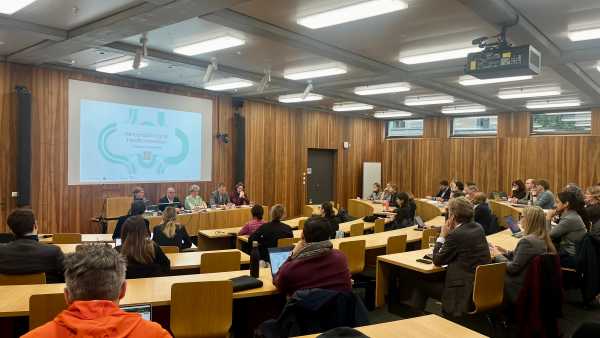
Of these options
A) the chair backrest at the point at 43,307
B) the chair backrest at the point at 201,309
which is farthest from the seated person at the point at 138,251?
the chair backrest at the point at 43,307

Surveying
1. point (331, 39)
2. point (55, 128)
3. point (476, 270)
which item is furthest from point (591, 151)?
point (55, 128)

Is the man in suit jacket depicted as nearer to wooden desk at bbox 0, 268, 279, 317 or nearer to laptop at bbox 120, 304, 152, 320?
wooden desk at bbox 0, 268, 279, 317

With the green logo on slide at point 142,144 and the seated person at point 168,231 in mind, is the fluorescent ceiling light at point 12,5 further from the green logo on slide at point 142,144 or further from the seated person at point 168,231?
the green logo on slide at point 142,144

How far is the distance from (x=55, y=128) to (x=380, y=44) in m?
5.78

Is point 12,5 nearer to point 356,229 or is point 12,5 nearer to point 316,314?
point 316,314

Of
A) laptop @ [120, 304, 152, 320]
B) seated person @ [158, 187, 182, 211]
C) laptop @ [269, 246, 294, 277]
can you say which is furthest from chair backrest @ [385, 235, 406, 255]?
seated person @ [158, 187, 182, 211]

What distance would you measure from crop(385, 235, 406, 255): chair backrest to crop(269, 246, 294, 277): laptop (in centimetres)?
188

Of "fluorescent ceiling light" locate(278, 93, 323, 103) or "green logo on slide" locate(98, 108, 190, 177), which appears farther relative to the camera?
"fluorescent ceiling light" locate(278, 93, 323, 103)

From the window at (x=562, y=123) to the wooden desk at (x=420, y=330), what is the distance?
11266 mm

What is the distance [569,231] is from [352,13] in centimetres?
343

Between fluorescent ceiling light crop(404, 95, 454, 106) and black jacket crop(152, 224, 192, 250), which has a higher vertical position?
fluorescent ceiling light crop(404, 95, 454, 106)

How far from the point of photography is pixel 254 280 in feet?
10.7

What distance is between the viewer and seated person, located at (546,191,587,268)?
4.88 m

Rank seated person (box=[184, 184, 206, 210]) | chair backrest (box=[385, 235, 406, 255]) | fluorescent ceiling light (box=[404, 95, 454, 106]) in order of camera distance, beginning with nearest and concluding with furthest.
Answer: chair backrest (box=[385, 235, 406, 255]) < seated person (box=[184, 184, 206, 210]) < fluorescent ceiling light (box=[404, 95, 454, 106])
